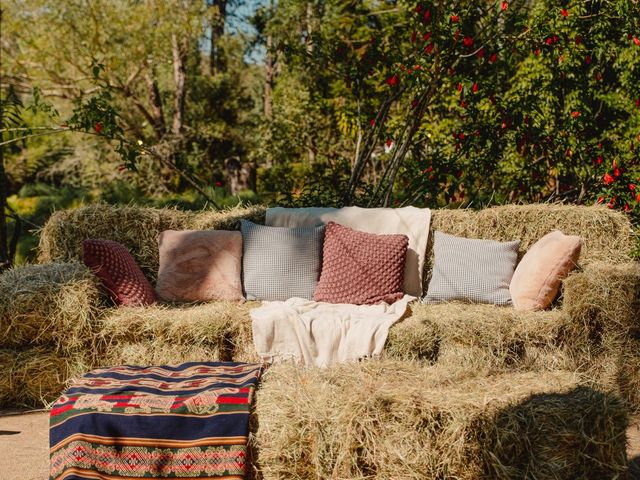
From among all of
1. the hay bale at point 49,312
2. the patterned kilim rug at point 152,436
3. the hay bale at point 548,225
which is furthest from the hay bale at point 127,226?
the patterned kilim rug at point 152,436

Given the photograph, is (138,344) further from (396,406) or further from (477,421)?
(477,421)

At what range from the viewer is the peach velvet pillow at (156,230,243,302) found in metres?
3.94

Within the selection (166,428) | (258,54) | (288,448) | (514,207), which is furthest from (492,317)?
(258,54)

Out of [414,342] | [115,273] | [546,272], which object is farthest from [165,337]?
[546,272]

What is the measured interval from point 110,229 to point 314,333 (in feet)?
5.46

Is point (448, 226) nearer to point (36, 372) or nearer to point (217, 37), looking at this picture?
point (36, 372)

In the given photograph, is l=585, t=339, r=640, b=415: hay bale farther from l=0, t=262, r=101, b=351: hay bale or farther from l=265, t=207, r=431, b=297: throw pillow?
l=0, t=262, r=101, b=351: hay bale

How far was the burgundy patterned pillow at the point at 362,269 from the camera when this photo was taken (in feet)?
12.6

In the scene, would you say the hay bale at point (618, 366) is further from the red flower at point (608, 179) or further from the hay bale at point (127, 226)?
the hay bale at point (127, 226)

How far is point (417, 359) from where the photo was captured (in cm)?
323

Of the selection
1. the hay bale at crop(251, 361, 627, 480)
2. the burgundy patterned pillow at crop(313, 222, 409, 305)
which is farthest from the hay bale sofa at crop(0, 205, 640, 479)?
the burgundy patterned pillow at crop(313, 222, 409, 305)

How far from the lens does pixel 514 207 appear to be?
4.18m

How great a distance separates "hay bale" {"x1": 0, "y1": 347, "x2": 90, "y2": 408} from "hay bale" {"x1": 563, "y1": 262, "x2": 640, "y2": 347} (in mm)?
2529

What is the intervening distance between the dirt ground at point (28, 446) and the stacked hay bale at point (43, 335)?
0.46 ft
